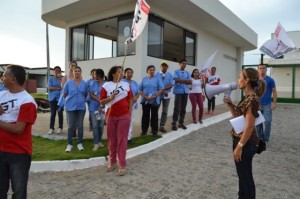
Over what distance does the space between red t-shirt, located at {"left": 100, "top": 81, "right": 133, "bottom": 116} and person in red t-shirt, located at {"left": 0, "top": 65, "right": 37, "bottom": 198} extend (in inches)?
97.5

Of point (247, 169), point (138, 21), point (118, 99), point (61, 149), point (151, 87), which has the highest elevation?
point (138, 21)

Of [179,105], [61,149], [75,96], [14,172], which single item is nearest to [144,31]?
[179,105]

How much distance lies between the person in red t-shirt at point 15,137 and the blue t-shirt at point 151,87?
15.4 ft

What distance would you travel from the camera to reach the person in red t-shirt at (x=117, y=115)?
5395 mm

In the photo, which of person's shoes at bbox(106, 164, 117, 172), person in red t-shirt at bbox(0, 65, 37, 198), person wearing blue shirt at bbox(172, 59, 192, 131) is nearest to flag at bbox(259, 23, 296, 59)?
person wearing blue shirt at bbox(172, 59, 192, 131)

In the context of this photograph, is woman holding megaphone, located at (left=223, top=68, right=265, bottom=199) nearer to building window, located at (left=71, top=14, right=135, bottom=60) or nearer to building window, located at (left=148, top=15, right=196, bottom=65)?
building window, located at (left=148, top=15, right=196, bottom=65)

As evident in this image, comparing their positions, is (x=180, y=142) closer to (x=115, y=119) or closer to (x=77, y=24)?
(x=115, y=119)

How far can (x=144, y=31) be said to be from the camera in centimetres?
1016

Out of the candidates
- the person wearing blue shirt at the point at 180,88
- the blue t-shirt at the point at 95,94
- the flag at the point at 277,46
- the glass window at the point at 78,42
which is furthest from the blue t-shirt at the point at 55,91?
the flag at the point at 277,46

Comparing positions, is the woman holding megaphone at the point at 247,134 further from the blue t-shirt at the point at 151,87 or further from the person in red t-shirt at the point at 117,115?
the blue t-shirt at the point at 151,87

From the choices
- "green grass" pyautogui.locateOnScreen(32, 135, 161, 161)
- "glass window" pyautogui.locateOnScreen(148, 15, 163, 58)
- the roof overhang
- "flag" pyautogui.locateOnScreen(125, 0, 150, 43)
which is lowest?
"green grass" pyautogui.locateOnScreen(32, 135, 161, 161)

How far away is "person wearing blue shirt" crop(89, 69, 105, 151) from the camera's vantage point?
6684 millimetres

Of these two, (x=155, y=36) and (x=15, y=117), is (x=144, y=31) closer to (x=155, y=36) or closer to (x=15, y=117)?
(x=155, y=36)

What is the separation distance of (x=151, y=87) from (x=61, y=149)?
2.59 meters
